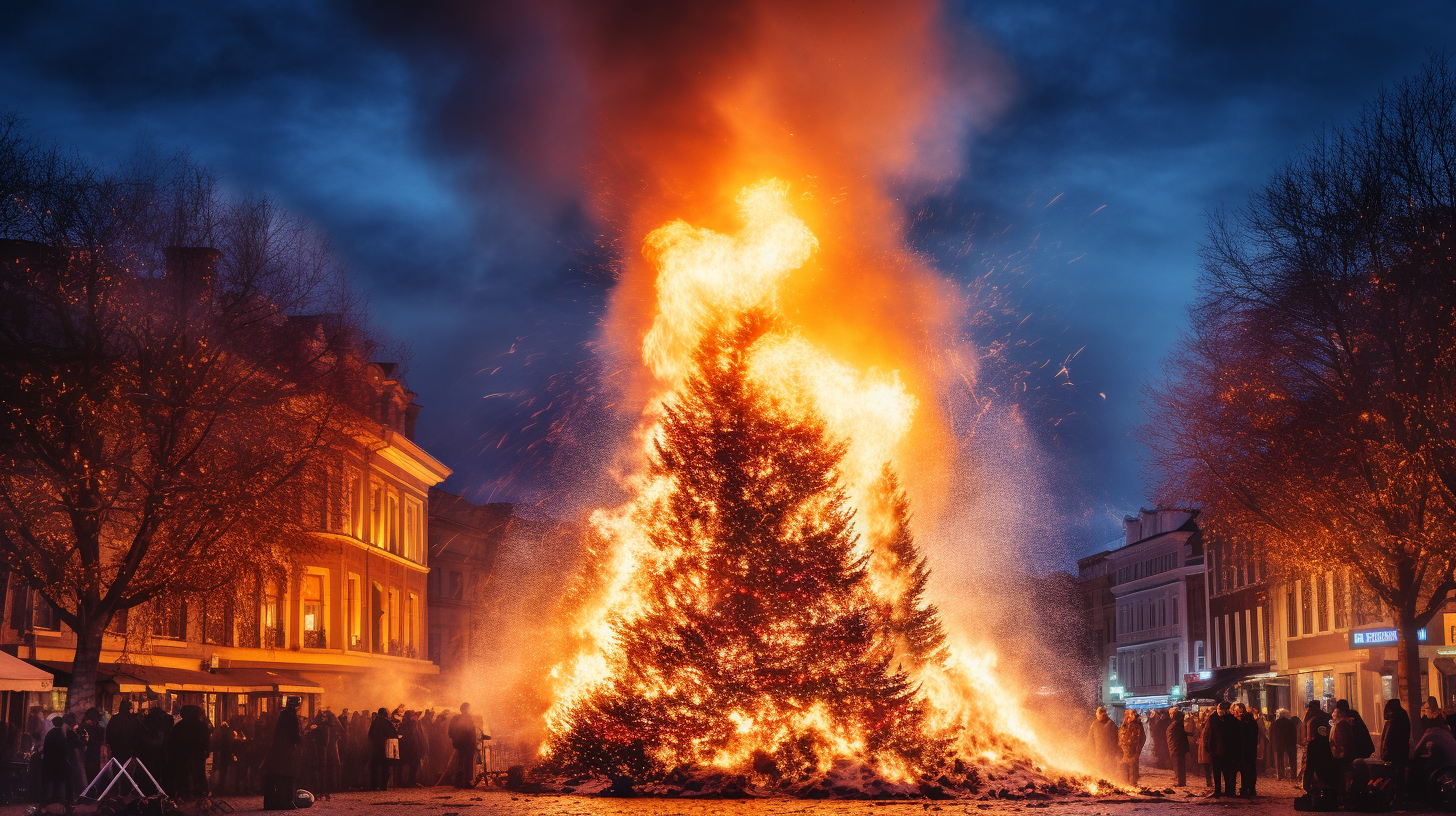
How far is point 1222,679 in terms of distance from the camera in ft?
230

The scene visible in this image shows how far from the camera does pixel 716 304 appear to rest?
26.7m

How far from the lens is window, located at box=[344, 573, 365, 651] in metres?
55.3

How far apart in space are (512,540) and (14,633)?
58.5 m

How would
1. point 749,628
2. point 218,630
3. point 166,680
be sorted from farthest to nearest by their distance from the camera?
point 218,630
point 166,680
point 749,628

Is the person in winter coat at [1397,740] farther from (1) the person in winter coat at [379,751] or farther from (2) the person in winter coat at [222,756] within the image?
(2) the person in winter coat at [222,756]

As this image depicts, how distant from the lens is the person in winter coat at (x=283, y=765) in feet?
75.9

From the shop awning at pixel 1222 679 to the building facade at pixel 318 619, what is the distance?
3661 cm

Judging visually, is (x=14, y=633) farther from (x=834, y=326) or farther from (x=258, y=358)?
(x=834, y=326)

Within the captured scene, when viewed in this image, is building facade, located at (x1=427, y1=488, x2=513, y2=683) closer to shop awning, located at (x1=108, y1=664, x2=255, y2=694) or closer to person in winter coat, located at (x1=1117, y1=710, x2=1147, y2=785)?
shop awning, located at (x1=108, y1=664, x2=255, y2=694)

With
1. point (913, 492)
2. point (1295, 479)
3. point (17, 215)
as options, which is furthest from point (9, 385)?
point (1295, 479)

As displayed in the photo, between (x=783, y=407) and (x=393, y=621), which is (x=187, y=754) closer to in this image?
(x=783, y=407)

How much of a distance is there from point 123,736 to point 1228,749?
767 inches

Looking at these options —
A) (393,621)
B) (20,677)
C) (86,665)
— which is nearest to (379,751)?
(86,665)

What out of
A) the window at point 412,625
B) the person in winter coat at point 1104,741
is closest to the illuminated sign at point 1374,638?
the person in winter coat at point 1104,741
